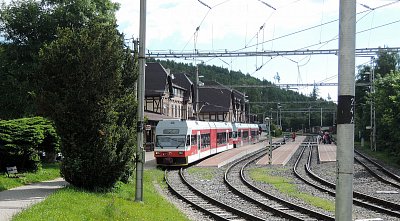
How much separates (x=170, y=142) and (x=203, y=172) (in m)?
3.66

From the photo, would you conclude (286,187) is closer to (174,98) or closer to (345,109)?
(345,109)

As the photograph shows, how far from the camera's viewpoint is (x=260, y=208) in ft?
54.6

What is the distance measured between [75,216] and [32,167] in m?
11.0

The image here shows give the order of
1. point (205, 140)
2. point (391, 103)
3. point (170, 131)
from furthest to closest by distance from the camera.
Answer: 1. point (205, 140)
2. point (391, 103)
3. point (170, 131)

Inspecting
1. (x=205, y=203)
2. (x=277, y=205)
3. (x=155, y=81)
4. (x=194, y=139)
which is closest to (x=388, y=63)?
(x=155, y=81)

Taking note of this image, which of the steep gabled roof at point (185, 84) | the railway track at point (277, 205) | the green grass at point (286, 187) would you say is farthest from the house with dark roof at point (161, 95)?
the railway track at point (277, 205)

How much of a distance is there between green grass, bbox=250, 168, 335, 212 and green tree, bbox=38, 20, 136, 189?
7.02 m

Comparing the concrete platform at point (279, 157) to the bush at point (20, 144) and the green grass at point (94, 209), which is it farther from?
the green grass at point (94, 209)

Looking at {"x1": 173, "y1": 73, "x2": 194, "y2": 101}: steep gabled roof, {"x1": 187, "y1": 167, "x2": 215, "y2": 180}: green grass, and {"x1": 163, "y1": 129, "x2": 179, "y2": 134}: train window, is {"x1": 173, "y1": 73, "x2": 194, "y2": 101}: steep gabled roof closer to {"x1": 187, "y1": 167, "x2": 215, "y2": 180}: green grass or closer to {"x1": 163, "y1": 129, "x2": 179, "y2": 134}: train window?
{"x1": 163, "y1": 129, "x2": 179, "y2": 134}: train window

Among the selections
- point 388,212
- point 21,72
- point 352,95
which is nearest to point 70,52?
point 388,212

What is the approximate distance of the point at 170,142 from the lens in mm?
32375

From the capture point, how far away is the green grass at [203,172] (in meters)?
27.8

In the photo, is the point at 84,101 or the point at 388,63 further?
the point at 388,63

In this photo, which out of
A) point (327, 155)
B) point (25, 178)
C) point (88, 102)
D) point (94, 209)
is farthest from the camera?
point (327, 155)
